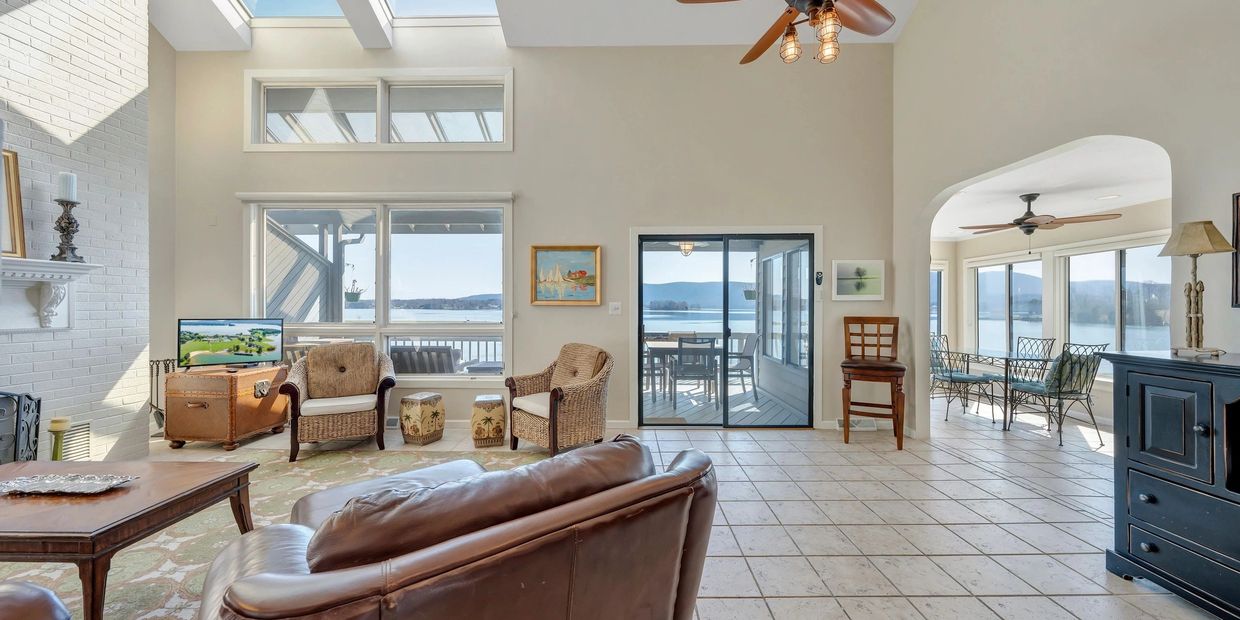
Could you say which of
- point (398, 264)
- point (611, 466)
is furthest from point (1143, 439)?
point (398, 264)

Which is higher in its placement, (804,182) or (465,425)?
(804,182)

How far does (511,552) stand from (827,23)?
9.26 ft

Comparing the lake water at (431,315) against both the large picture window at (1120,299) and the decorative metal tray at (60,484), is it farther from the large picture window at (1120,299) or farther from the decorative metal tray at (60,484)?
the large picture window at (1120,299)

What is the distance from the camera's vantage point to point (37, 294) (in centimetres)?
309

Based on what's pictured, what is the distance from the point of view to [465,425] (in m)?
4.61

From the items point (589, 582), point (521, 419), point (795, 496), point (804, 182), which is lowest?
point (795, 496)

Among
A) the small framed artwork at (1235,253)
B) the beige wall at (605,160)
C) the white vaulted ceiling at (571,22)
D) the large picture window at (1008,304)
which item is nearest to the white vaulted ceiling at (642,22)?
the white vaulted ceiling at (571,22)

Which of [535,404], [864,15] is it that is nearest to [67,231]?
[535,404]

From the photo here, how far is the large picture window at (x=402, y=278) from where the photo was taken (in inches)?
183

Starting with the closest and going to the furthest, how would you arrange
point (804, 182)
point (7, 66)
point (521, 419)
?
1. point (7, 66)
2. point (521, 419)
3. point (804, 182)

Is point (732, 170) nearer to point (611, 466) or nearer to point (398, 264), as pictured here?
point (398, 264)

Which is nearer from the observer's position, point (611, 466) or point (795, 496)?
point (611, 466)

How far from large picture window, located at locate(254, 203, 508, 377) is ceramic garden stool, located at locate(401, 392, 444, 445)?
60cm

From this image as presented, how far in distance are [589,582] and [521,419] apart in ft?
9.98
